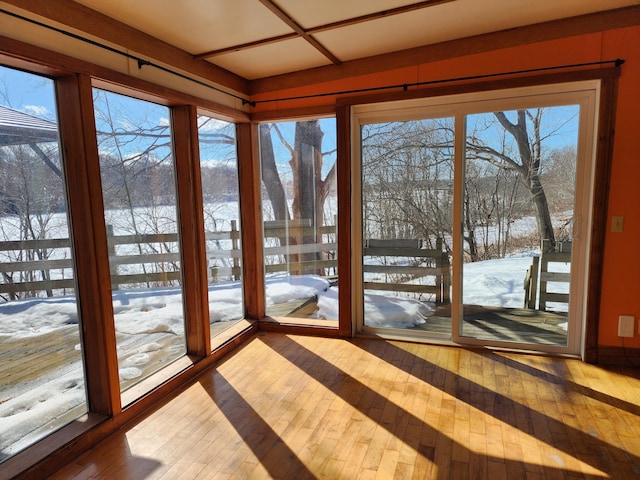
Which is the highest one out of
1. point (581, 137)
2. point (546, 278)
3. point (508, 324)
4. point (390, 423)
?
point (581, 137)

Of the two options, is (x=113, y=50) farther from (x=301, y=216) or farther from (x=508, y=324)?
(x=508, y=324)

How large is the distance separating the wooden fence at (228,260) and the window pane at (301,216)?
0.01m

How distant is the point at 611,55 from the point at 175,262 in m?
3.54

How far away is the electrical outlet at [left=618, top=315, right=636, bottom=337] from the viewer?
115 inches

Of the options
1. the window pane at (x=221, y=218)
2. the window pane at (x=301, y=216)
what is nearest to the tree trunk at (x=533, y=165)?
the window pane at (x=301, y=216)

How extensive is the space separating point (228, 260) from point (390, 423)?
2.11 meters

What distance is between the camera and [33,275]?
202cm

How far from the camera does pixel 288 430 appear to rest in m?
2.28

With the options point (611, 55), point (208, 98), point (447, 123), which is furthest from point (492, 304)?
point (208, 98)

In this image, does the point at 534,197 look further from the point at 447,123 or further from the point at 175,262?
the point at 175,262

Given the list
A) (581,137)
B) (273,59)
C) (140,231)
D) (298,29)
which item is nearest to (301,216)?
(273,59)

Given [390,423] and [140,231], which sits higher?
[140,231]

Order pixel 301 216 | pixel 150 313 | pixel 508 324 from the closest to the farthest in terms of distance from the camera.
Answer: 1. pixel 150 313
2. pixel 508 324
3. pixel 301 216

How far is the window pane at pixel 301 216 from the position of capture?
3762mm
